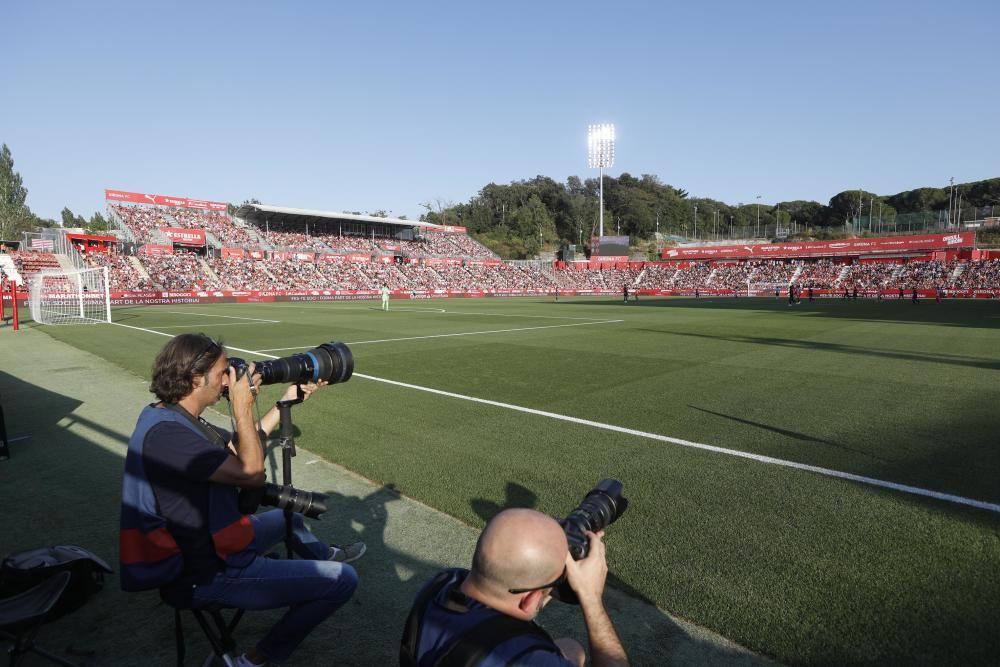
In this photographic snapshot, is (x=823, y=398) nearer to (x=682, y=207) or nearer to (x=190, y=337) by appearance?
(x=190, y=337)

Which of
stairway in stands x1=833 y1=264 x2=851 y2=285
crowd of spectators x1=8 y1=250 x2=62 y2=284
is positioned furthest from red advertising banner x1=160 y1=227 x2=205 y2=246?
stairway in stands x1=833 y1=264 x2=851 y2=285

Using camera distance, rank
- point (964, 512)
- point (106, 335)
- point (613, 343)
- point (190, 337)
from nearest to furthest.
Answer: point (190, 337), point (964, 512), point (613, 343), point (106, 335)

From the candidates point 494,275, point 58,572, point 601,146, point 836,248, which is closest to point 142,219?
point 494,275

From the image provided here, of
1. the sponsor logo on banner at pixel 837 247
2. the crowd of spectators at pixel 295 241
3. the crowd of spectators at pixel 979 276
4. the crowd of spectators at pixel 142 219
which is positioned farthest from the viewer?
the crowd of spectators at pixel 295 241

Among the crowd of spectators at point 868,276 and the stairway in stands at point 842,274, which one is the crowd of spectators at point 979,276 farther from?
the stairway in stands at point 842,274

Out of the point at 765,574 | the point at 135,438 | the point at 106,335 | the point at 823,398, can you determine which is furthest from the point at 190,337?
the point at 106,335

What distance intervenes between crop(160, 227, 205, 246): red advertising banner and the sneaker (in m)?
60.6

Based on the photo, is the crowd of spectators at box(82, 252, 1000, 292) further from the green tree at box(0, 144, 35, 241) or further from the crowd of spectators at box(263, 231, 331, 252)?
the green tree at box(0, 144, 35, 241)

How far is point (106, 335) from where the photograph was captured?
18.4m

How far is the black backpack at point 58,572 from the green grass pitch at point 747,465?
231 centimetres

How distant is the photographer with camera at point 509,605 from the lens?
56.3 inches

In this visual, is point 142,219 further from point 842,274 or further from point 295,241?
point 842,274

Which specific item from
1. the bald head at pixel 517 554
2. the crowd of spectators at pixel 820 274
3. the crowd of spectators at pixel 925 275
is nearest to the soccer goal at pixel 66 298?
the bald head at pixel 517 554

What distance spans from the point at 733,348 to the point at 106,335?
2039 cm
